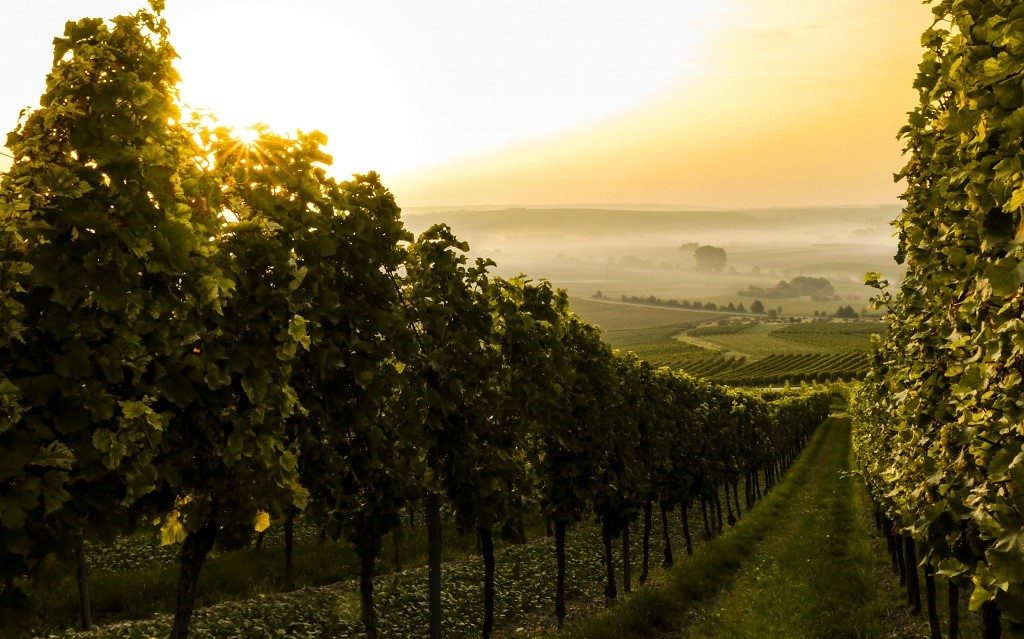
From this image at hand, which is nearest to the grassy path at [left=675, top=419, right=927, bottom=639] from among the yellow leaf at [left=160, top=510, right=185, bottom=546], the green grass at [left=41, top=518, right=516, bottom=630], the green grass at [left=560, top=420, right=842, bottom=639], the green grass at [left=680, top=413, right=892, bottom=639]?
the green grass at [left=680, top=413, right=892, bottom=639]

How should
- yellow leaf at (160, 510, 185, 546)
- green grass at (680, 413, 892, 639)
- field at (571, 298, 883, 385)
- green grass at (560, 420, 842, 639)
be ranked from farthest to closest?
field at (571, 298, 883, 385) < green grass at (680, 413, 892, 639) < green grass at (560, 420, 842, 639) < yellow leaf at (160, 510, 185, 546)

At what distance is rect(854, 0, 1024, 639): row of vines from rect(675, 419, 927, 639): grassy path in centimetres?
437

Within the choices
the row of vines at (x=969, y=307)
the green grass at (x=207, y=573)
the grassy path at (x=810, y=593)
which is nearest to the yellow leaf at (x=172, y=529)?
the row of vines at (x=969, y=307)

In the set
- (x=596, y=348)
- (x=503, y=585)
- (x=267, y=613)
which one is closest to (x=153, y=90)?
(x=267, y=613)

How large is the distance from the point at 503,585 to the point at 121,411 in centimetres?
1469

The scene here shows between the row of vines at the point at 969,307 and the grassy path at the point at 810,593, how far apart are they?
4.37 meters

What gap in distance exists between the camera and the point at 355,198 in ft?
29.6

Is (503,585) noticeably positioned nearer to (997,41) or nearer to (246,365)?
(246,365)

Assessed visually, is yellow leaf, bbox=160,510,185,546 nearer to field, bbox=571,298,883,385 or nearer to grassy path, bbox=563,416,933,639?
grassy path, bbox=563,416,933,639

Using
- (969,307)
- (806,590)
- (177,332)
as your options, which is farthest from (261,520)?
(806,590)

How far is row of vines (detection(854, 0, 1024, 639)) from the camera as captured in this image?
4207 mm

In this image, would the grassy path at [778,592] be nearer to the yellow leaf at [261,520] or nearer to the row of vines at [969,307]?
the row of vines at [969,307]

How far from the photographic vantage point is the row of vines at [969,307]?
4207 millimetres

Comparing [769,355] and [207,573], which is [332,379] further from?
[769,355]
